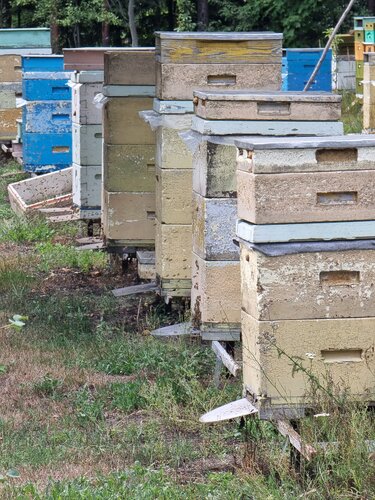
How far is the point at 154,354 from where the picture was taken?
22.6 feet

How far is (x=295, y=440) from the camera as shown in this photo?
4.52 meters

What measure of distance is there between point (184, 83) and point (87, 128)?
10.4ft

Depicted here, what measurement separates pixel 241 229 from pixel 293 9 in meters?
24.7

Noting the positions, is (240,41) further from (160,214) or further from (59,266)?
(59,266)

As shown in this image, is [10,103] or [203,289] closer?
[203,289]

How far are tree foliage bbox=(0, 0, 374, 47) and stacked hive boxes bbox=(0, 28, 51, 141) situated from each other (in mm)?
8838

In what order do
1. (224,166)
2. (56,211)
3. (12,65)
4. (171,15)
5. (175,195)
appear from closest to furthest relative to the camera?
1. (224,166)
2. (175,195)
3. (56,211)
4. (12,65)
5. (171,15)

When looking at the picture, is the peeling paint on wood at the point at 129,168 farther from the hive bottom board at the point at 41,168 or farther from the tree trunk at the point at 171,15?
the tree trunk at the point at 171,15

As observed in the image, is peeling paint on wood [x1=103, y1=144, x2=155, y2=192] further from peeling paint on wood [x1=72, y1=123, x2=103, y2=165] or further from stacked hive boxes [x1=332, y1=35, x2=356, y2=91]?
stacked hive boxes [x1=332, y1=35, x2=356, y2=91]

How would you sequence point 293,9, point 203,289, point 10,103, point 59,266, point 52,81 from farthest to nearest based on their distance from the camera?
point 293,9 < point 10,103 < point 52,81 < point 59,266 < point 203,289

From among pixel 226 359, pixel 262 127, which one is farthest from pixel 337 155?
pixel 226 359

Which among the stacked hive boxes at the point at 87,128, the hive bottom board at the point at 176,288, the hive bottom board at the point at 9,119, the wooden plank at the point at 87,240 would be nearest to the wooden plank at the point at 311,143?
the hive bottom board at the point at 176,288

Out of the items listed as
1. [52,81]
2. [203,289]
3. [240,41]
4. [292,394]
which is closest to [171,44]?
[240,41]

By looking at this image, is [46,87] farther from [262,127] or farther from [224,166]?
[262,127]
